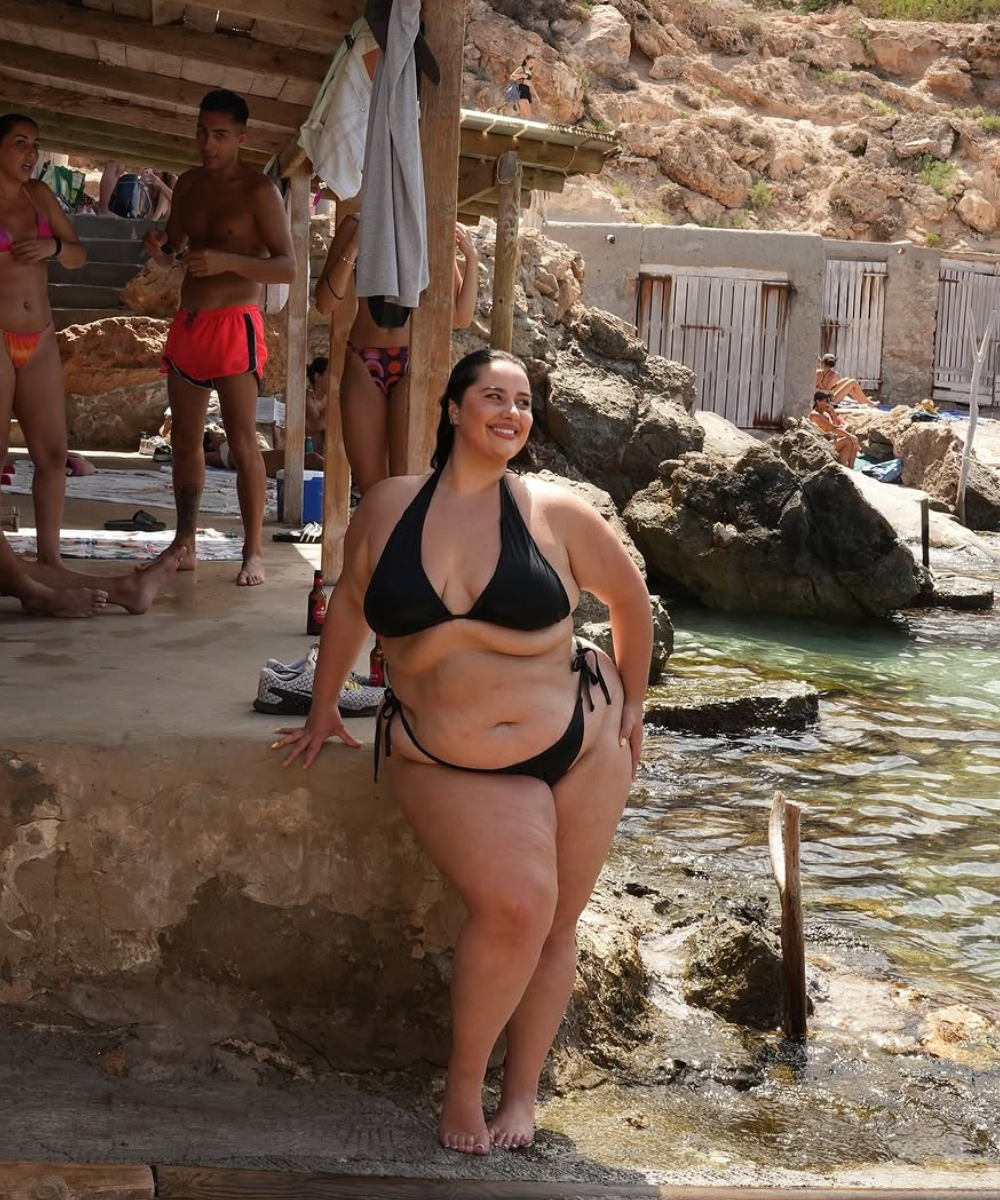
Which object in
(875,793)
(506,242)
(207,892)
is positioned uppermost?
(506,242)

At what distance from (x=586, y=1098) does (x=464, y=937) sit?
3.67ft

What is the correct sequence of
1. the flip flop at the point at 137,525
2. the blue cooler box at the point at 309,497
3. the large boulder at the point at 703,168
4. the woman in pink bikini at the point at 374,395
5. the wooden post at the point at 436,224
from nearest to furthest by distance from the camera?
the wooden post at the point at 436,224 → the woman in pink bikini at the point at 374,395 → the flip flop at the point at 137,525 → the blue cooler box at the point at 309,497 → the large boulder at the point at 703,168

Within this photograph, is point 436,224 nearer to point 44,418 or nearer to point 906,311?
point 44,418

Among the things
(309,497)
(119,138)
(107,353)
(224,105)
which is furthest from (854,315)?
(224,105)

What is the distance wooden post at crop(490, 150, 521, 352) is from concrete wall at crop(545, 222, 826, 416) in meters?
10.9

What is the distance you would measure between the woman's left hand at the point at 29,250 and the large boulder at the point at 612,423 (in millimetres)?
10899

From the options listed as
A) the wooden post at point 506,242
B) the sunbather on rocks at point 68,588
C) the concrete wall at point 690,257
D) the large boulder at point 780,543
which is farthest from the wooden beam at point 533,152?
the concrete wall at point 690,257

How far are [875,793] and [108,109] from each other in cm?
637

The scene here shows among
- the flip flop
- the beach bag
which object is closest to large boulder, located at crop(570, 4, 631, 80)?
the beach bag

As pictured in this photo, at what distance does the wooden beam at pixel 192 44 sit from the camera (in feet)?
23.2

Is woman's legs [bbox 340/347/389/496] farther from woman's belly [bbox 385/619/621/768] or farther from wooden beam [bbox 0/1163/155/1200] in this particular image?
wooden beam [bbox 0/1163/155/1200]

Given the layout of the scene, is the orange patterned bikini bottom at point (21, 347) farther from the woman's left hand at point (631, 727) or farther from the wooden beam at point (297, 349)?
the woman's left hand at point (631, 727)

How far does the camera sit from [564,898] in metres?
3.55

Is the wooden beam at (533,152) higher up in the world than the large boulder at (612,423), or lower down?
higher up
